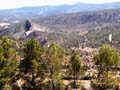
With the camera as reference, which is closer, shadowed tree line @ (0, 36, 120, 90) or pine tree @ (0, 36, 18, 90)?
pine tree @ (0, 36, 18, 90)

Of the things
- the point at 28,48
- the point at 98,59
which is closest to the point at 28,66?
the point at 28,48

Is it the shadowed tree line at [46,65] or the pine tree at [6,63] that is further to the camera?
the shadowed tree line at [46,65]

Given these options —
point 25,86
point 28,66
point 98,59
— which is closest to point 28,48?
point 28,66

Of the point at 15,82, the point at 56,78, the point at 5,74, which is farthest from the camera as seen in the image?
the point at 15,82

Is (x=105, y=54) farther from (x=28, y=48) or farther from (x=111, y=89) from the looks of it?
(x=28, y=48)

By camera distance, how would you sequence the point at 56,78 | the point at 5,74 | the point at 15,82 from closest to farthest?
the point at 5,74 → the point at 56,78 → the point at 15,82

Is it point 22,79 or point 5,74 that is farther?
point 22,79

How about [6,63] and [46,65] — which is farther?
[46,65]

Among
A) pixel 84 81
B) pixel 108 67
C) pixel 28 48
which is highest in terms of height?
pixel 28 48

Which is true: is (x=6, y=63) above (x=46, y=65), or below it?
above

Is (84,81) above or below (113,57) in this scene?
below
